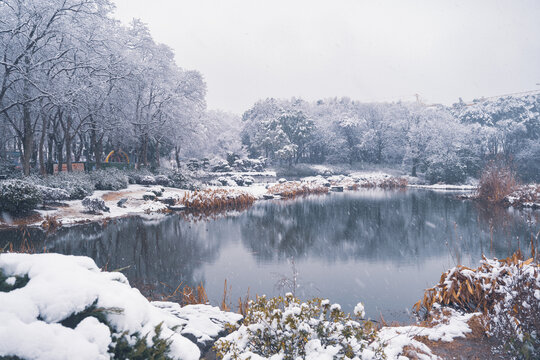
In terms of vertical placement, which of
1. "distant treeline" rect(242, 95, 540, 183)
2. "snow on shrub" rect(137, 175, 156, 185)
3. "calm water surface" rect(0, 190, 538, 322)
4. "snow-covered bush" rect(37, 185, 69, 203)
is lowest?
"calm water surface" rect(0, 190, 538, 322)

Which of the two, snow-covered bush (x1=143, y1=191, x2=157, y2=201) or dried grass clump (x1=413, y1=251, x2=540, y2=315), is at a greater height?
snow-covered bush (x1=143, y1=191, x2=157, y2=201)

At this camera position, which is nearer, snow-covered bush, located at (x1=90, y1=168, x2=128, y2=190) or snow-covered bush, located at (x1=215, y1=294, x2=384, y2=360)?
snow-covered bush, located at (x1=215, y1=294, x2=384, y2=360)

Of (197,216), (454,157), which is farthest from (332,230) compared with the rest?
(454,157)

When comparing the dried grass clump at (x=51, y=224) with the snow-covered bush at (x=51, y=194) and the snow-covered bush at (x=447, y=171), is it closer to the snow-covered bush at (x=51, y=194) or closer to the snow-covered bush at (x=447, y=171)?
the snow-covered bush at (x=51, y=194)

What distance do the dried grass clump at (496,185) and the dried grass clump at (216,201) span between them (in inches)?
567

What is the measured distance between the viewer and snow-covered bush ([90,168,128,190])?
18.8m

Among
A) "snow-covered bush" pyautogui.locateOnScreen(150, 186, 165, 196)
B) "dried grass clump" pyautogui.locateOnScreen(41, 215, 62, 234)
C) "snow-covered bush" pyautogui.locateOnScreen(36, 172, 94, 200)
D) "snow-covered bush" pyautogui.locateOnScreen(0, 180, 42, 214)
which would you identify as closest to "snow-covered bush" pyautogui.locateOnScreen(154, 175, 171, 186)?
"snow-covered bush" pyautogui.locateOnScreen(150, 186, 165, 196)

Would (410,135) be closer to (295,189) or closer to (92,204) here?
(295,189)

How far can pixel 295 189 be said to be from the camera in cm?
2703

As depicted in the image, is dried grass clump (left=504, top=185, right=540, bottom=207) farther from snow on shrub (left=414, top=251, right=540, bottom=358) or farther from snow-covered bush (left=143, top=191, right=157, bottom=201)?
snow-covered bush (left=143, top=191, right=157, bottom=201)

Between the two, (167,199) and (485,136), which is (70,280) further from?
(485,136)

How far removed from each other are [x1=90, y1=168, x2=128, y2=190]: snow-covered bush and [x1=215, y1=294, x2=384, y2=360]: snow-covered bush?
1834 centimetres

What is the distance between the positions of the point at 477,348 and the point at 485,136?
149ft

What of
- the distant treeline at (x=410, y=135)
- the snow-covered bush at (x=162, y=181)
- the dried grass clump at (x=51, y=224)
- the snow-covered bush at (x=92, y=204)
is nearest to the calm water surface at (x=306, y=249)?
the dried grass clump at (x=51, y=224)
